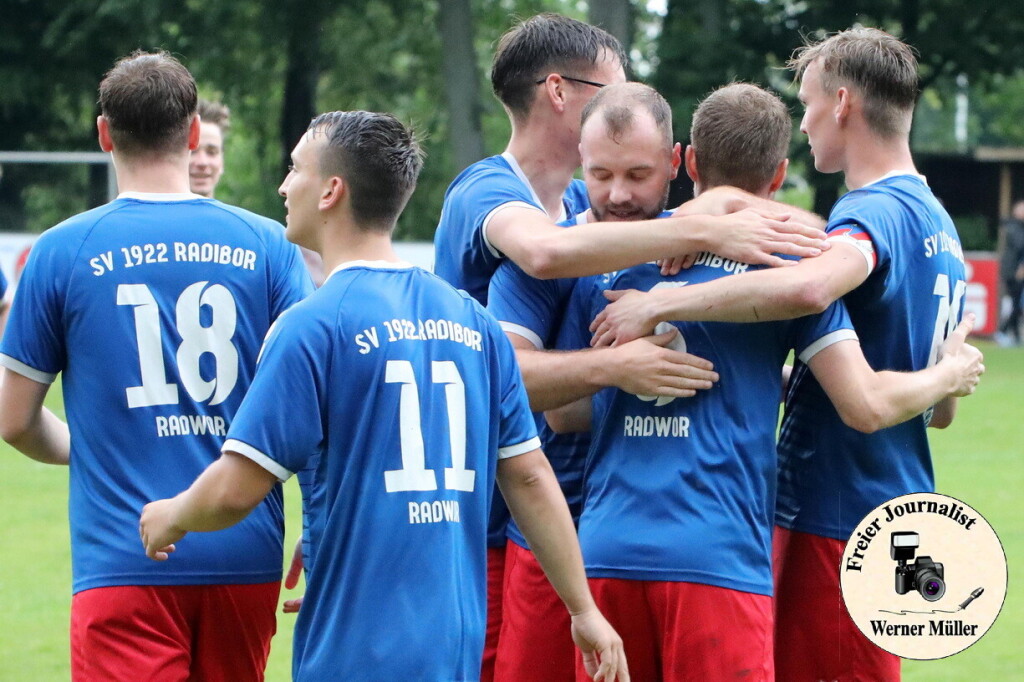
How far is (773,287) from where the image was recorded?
3.32m

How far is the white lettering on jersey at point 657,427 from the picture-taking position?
11.3 feet

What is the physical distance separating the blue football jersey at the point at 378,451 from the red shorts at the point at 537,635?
24.1 inches

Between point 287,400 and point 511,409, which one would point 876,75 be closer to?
point 511,409

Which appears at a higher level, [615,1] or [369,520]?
[615,1]

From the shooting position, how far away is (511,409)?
3377 millimetres

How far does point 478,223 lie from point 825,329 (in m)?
1.10

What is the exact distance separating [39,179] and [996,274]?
16912 mm

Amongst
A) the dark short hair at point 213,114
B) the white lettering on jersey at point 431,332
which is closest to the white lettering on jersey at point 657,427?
the white lettering on jersey at point 431,332

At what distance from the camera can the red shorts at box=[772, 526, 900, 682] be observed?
3.82 meters

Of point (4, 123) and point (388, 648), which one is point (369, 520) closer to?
point (388, 648)

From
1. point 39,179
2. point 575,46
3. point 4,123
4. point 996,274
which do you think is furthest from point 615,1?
point 575,46

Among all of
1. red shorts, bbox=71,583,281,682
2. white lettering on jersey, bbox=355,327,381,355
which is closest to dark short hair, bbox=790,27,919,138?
white lettering on jersey, bbox=355,327,381,355

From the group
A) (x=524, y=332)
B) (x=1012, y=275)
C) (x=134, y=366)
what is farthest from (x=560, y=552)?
(x=1012, y=275)

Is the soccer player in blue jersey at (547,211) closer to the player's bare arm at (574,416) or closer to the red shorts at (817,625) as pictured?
the player's bare arm at (574,416)
